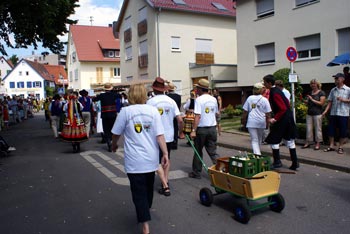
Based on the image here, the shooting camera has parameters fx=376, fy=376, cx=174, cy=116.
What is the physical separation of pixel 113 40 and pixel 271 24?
3856cm

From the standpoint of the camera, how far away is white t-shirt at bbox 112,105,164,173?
4.30m

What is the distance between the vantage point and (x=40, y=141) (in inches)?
574

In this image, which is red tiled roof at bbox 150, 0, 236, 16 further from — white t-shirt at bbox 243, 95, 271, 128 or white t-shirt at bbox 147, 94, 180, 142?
white t-shirt at bbox 147, 94, 180, 142

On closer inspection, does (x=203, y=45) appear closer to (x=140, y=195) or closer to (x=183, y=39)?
(x=183, y=39)

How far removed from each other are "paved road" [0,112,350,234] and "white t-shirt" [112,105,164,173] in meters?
0.95

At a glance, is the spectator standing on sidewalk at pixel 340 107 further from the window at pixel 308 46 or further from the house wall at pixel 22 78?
the house wall at pixel 22 78

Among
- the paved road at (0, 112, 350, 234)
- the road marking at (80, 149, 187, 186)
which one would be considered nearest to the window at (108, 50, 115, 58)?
the road marking at (80, 149, 187, 186)

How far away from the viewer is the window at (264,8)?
2012 centimetres

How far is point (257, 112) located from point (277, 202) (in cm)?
257

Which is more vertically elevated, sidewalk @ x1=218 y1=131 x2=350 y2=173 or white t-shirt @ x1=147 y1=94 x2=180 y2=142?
white t-shirt @ x1=147 y1=94 x2=180 y2=142

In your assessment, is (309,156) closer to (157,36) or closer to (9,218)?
(9,218)

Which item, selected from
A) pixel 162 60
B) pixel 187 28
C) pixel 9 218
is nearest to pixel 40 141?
pixel 9 218

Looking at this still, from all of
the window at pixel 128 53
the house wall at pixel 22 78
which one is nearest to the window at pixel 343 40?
the window at pixel 128 53

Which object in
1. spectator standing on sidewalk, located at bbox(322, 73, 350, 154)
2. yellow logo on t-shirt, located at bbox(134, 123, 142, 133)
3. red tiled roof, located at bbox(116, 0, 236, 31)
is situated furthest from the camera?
red tiled roof, located at bbox(116, 0, 236, 31)
